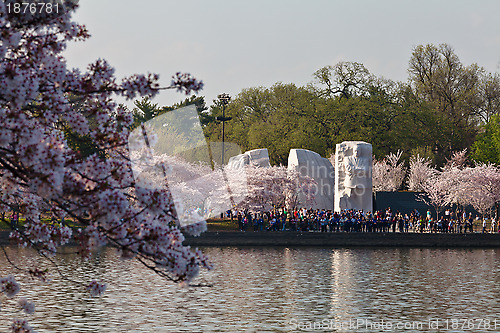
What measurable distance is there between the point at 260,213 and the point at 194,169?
45.8 ft

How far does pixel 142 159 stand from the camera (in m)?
8.31

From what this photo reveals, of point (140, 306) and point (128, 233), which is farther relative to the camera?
point (140, 306)

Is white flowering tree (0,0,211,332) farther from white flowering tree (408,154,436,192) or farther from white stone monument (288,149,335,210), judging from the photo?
white flowering tree (408,154,436,192)

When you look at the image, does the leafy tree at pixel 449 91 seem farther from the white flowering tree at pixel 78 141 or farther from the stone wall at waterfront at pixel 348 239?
the white flowering tree at pixel 78 141

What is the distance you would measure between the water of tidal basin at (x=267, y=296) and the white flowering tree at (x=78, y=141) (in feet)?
40.7

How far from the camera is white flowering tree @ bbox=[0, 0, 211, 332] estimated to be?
6965 millimetres

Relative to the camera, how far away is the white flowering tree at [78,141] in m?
6.96

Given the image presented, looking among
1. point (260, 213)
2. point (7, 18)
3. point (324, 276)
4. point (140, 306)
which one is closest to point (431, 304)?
point (324, 276)

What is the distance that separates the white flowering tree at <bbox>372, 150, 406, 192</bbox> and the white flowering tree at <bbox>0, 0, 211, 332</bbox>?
227 ft

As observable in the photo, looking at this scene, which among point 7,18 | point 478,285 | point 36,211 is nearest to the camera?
point 7,18

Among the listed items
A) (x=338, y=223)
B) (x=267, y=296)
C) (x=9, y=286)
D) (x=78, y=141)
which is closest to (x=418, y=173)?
(x=338, y=223)

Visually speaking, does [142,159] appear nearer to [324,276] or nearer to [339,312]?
[339,312]

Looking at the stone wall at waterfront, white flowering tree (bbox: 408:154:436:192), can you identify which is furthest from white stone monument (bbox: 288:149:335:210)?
the stone wall at waterfront

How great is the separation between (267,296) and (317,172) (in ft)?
132
